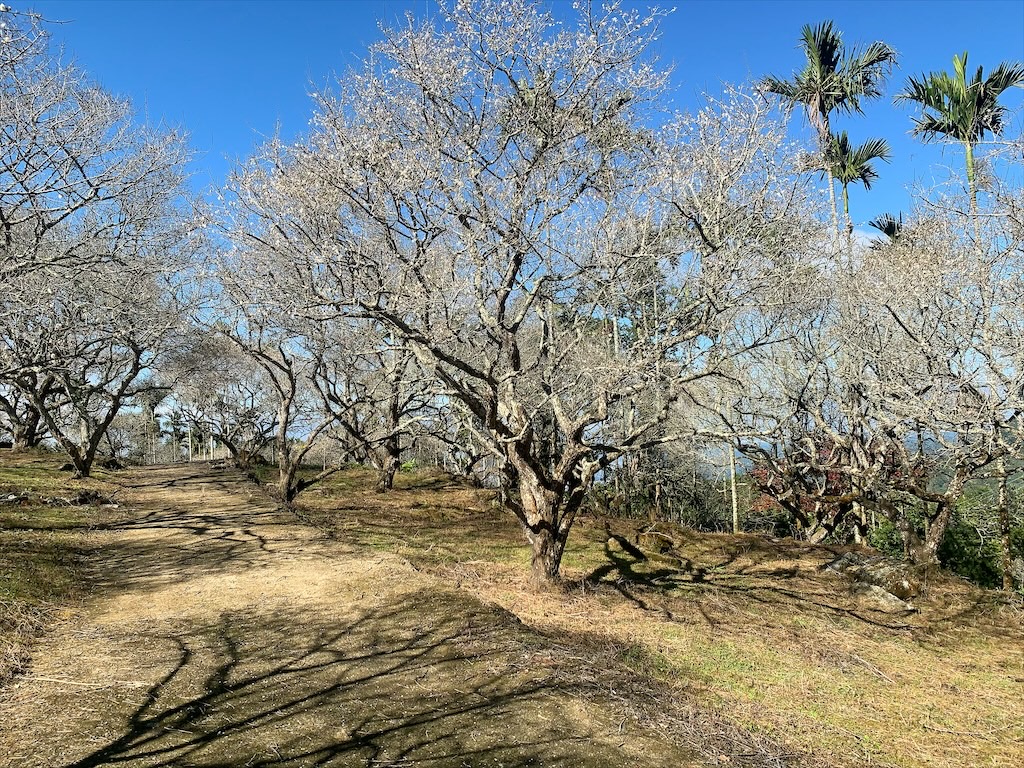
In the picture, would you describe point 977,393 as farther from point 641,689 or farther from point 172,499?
point 172,499

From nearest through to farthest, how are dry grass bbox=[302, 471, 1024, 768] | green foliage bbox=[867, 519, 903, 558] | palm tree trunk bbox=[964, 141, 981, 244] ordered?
1. dry grass bbox=[302, 471, 1024, 768]
2. palm tree trunk bbox=[964, 141, 981, 244]
3. green foliage bbox=[867, 519, 903, 558]

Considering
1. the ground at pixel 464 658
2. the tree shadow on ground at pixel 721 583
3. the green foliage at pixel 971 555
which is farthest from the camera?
the green foliage at pixel 971 555

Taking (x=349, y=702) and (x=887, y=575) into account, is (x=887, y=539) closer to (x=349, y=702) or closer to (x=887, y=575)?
(x=887, y=575)

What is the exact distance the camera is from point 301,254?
27.1ft

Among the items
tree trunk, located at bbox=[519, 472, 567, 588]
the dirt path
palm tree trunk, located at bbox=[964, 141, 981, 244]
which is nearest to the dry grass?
tree trunk, located at bbox=[519, 472, 567, 588]

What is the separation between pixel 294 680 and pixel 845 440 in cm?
1100

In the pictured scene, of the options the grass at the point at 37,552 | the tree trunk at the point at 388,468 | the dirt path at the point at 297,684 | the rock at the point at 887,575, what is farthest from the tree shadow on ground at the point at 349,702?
the tree trunk at the point at 388,468

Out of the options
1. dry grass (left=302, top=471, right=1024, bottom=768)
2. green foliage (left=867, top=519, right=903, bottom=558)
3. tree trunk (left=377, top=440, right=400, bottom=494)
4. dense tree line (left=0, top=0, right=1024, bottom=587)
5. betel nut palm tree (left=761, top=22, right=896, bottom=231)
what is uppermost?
betel nut palm tree (left=761, top=22, right=896, bottom=231)

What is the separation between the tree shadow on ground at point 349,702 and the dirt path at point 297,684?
0.01 m

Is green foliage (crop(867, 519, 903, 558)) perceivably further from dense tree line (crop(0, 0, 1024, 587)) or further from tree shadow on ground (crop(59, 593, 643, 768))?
tree shadow on ground (crop(59, 593, 643, 768))

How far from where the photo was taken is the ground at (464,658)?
4.16 m

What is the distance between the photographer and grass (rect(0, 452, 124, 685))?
5707 mm

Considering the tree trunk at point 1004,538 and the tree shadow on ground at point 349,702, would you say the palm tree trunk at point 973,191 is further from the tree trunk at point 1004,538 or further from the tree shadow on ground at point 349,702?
the tree shadow on ground at point 349,702

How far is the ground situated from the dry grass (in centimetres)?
3
